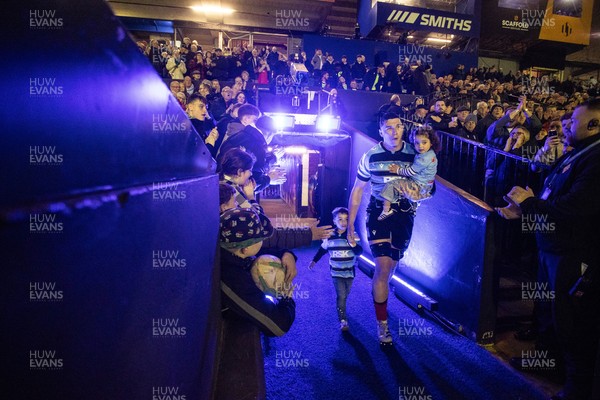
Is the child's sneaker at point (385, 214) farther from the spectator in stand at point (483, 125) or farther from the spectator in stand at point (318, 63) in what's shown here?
the spectator in stand at point (318, 63)

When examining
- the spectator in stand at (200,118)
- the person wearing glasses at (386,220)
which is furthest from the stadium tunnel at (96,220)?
the spectator in stand at (200,118)

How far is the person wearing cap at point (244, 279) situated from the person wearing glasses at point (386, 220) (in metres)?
1.23

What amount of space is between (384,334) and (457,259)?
46.0 inches

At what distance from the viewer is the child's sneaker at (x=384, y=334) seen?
3182 millimetres

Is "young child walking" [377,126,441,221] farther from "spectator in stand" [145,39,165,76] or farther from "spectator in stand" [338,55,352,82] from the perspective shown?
"spectator in stand" [145,39,165,76]

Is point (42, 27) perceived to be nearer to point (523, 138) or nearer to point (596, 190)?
point (596, 190)

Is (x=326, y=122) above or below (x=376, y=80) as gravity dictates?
below

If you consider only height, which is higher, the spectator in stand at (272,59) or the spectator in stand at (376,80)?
the spectator in stand at (272,59)

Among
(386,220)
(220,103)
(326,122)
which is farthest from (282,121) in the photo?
(386,220)

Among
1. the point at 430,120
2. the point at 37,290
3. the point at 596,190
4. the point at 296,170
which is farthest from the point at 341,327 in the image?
the point at 296,170

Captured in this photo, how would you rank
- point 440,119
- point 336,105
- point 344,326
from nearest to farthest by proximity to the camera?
1. point 344,326
2. point 440,119
3. point 336,105

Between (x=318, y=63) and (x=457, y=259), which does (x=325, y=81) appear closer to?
(x=318, y=63)

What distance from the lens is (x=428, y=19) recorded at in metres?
16.4

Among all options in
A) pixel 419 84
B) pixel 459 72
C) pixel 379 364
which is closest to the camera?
pixel 379 364
